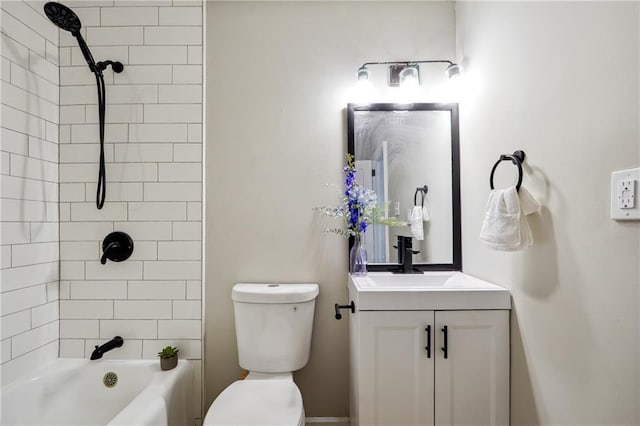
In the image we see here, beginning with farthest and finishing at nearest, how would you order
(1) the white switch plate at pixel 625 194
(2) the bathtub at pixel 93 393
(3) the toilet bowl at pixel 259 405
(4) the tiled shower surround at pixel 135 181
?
(4) the tiled shower surround at pixel 135 181
(2) the bathtub at pixel 93 393
(3) the toilet bowl at pixel 259 405
(1) the white switch plate at pixel 625 194

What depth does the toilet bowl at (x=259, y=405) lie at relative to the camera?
3.72 ft

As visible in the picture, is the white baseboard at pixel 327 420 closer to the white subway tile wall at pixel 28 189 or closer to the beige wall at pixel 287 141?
the beige wall at pixel 287 141

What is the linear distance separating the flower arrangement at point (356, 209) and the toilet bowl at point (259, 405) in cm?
80

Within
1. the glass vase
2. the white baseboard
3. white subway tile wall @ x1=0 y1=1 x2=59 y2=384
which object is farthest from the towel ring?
white subway tile wall @ x1=0 y1=1 x2=59 y2=384

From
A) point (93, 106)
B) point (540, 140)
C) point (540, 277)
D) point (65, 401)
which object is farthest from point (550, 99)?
point (65, 401)

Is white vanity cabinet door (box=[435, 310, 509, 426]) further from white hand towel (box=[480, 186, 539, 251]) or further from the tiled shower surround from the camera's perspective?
the tiled shower surround

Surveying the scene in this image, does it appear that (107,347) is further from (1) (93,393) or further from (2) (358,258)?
(2) (358,258)

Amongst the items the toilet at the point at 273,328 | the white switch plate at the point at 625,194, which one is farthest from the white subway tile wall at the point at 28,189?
the white switch plate at the point at 625,194

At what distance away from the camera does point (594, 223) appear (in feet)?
2.77

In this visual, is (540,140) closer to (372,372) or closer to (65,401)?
(372,372)

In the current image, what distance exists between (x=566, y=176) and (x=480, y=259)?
0.64 metres

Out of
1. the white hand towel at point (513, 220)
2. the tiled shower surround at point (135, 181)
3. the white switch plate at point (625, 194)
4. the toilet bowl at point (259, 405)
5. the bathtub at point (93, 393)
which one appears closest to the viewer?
the white switch plate at point (625, 194)

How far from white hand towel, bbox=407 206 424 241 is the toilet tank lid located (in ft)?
2.09

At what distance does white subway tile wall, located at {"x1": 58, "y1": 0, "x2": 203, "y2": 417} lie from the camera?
1.59 m
